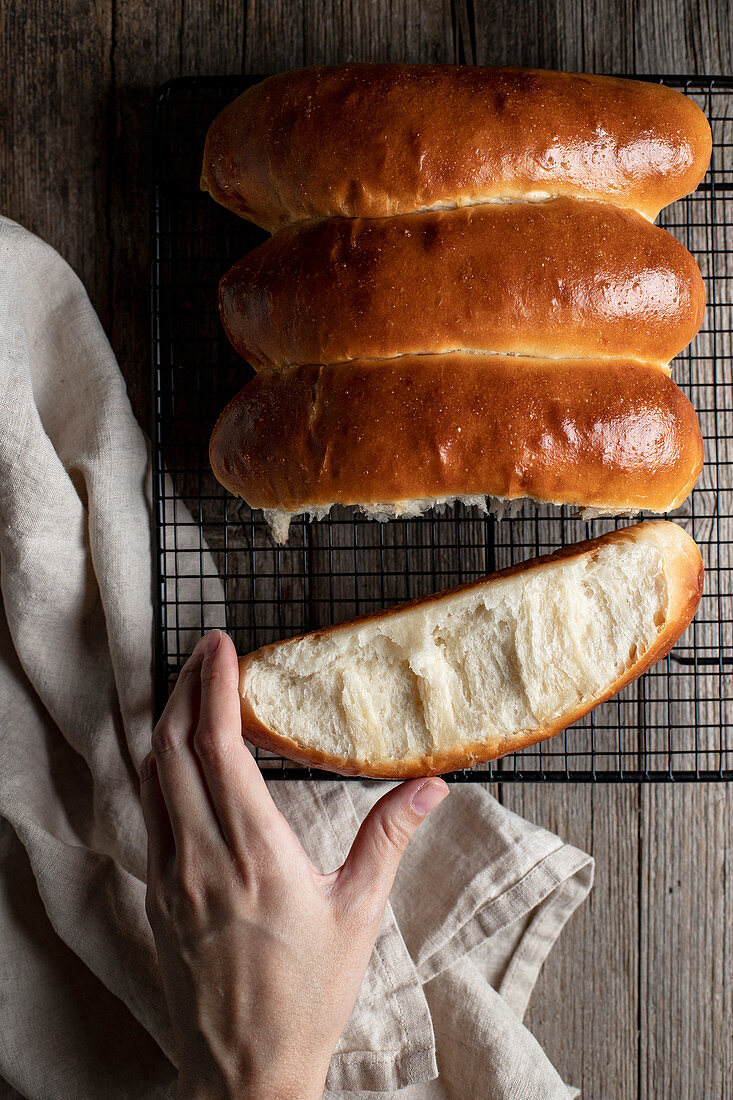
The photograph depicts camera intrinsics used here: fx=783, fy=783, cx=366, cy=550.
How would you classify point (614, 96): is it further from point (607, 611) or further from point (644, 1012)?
point (644, 1012)

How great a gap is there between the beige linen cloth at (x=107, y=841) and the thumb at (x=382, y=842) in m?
0.32

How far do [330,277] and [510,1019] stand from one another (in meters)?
1.23

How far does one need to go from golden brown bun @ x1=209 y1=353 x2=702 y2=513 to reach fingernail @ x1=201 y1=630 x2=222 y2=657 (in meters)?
0.22

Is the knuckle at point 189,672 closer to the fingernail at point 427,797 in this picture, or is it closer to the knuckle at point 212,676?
the knuckle at point 212,676

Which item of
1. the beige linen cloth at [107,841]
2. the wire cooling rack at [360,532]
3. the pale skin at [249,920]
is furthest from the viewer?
the wire cooling rack at [360,532]

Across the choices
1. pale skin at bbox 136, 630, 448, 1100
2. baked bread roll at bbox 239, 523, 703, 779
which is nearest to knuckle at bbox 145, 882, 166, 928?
pale skin at bbox 136, 630, 448, 1100

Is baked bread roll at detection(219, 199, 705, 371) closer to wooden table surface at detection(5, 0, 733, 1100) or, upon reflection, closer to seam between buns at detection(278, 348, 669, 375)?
seam between buns at detection(278, 348, 669, 375)

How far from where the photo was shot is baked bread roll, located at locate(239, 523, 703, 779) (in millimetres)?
1099

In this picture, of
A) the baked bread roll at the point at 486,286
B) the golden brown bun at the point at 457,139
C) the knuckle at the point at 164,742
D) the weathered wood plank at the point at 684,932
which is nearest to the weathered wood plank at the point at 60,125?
the golden brown bun at the point at 457,139

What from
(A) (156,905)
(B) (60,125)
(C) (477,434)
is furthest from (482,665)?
(B) (60,125)

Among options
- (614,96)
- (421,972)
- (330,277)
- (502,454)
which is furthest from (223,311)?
(421,972)

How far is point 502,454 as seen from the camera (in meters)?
1.04

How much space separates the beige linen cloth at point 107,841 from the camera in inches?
49.1

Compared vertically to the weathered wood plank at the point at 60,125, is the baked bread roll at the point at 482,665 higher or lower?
lower
